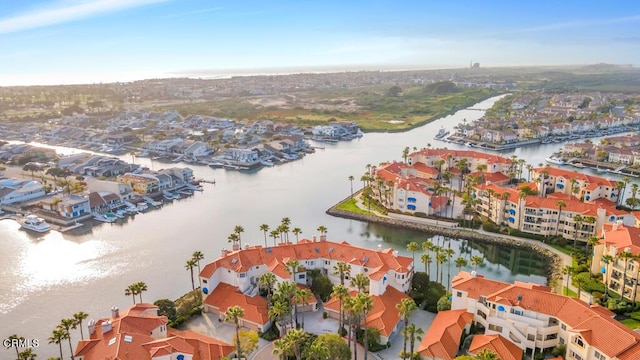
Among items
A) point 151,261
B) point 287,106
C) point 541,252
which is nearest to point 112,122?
point 287,106

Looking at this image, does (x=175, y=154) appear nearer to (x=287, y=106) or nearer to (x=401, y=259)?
(x=401, y=259)

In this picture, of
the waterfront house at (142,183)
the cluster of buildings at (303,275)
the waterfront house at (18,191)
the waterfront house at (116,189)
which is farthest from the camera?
the waterfront house at (142,183)

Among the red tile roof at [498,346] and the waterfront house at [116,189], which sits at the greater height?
the waterfront house at [116,189]

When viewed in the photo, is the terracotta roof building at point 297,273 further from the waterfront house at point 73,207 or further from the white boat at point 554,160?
the white boat at point 554,160

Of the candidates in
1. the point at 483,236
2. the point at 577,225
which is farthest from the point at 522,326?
the point at 577,225

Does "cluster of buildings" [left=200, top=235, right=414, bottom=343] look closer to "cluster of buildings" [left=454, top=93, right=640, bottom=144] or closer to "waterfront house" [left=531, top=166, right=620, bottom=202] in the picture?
"waterfront house" [left=531, top=166, right=620, bottom=202]

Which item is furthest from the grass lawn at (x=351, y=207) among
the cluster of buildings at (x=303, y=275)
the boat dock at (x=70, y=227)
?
the boat dock at (x=70, y=227)

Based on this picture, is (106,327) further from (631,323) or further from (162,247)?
(631,323)

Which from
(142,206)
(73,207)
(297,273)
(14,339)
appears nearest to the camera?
(14,339)
